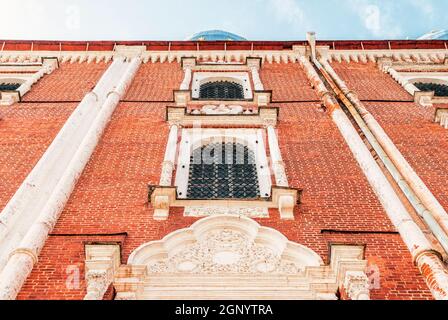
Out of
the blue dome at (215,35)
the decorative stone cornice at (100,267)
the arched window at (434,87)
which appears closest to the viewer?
the decorative stone cornice at (100,267)

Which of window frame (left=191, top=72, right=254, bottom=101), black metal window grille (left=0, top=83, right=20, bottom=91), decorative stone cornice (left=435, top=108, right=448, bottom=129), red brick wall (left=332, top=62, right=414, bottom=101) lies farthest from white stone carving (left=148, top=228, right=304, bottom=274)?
black metal window grille (left=0, top=83, right=20, bottom=91)

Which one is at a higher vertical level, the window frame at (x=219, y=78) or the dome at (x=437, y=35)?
the dome at (x=437, y=35)

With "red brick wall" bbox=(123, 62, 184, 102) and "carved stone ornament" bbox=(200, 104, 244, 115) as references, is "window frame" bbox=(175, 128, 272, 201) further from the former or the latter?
"red brick wall" bbox=(123, 62, 184, 102)

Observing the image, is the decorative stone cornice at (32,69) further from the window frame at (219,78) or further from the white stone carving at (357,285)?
the white stone carving at (357,285)

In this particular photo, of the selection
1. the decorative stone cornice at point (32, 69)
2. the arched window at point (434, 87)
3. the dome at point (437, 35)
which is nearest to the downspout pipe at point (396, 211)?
the arched window at point (434, 87)

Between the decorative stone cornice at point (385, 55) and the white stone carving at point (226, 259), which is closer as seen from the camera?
the white stone carving at point (226, 259)

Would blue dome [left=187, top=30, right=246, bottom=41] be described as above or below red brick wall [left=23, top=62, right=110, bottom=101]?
above

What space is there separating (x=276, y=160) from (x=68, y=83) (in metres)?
8.09

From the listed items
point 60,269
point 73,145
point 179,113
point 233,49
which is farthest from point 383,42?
point 60,269

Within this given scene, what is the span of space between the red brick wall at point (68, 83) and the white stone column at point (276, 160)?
551 cm

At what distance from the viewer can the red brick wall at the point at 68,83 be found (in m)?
15.3

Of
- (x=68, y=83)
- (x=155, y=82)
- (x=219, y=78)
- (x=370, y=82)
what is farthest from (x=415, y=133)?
(x=68, y=83)

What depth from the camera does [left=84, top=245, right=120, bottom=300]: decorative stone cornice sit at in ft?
24.0

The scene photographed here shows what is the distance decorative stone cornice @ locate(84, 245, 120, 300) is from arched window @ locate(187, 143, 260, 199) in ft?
8.87
